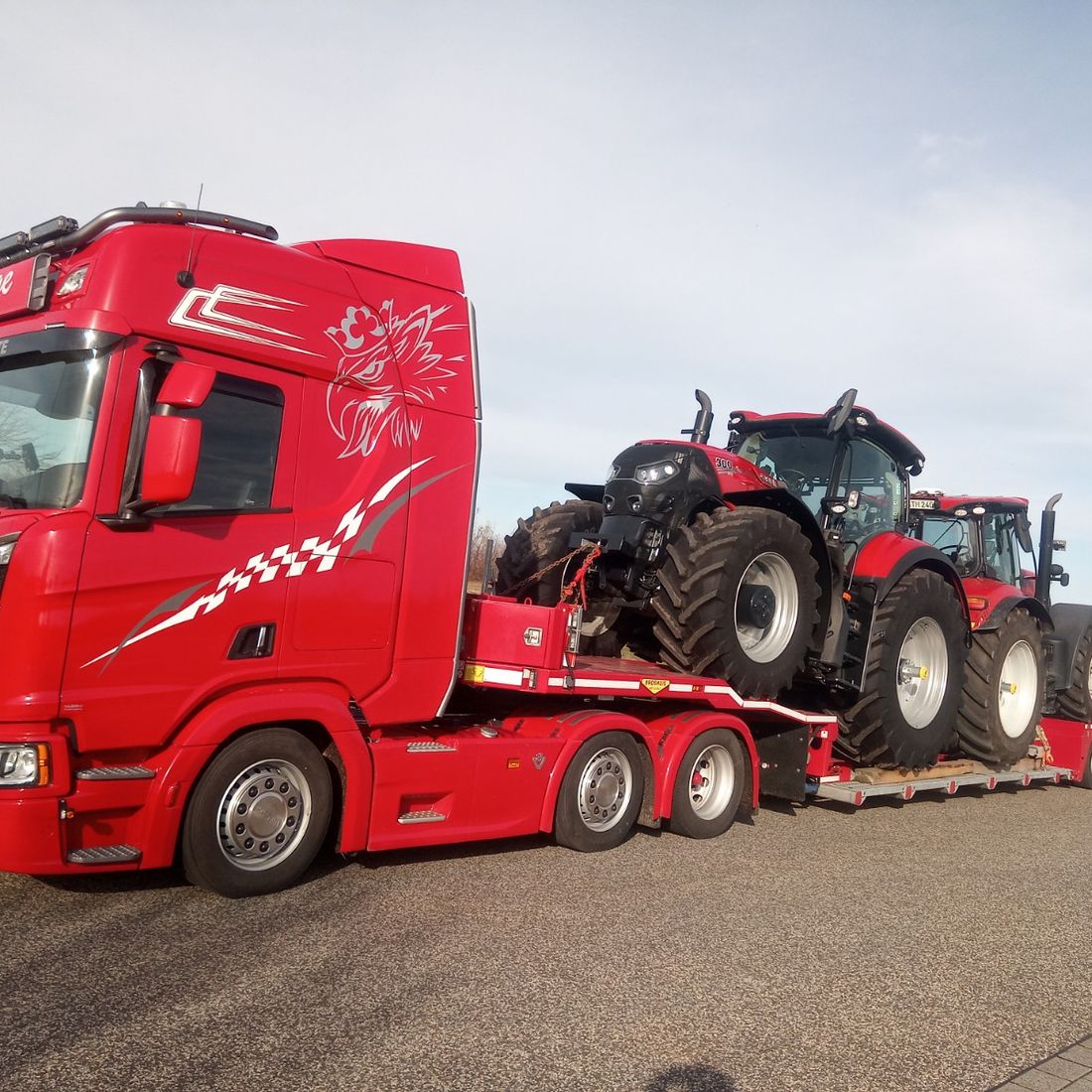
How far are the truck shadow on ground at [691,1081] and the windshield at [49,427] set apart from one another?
327 centimetres

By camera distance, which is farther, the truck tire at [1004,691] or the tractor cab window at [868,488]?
the truck tire at [1004,691]

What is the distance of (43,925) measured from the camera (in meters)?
4.43

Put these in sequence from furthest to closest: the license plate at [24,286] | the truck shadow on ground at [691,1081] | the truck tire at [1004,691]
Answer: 1. the truck tire at [1004,691]
2. the license plate at [24,286]
3. the truck shadow on ground at [691,1081]

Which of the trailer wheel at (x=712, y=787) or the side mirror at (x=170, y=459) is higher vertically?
the side mirror at (x=170, y=459)

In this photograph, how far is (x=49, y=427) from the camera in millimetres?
4652

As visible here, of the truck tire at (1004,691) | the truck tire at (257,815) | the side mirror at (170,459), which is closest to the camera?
the side mirror at (170,459)

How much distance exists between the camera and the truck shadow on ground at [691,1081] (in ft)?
11.0

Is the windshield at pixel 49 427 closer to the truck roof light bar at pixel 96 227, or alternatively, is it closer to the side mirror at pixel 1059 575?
the truck roof light bar at pixel 96 227

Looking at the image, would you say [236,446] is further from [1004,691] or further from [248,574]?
[1004,691]

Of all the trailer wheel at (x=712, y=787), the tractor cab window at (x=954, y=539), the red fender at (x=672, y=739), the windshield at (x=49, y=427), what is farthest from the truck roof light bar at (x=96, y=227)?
the tractor cab window at (x=954, y=539)

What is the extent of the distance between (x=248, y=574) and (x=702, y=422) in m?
4.94

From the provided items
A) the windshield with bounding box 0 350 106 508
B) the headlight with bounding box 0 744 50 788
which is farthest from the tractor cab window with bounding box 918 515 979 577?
the headlight with bounding box 0 744 50 788

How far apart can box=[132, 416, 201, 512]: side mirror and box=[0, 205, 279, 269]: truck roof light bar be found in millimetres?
1073

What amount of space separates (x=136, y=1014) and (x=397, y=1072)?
0.99m
